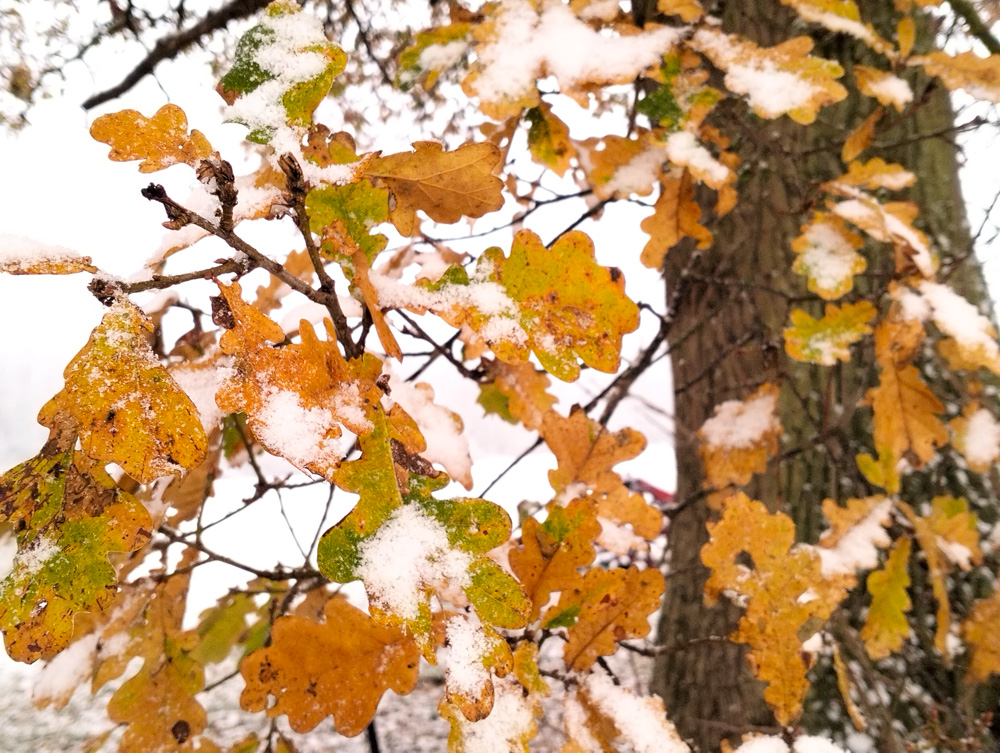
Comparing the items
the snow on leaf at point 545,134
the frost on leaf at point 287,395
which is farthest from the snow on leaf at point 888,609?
the frost on leaf at point 287,395

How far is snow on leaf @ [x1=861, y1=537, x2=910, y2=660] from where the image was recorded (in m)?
0.86

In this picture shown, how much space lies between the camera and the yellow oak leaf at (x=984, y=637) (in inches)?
37.7

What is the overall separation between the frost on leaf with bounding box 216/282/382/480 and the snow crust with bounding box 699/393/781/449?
0.74 metres

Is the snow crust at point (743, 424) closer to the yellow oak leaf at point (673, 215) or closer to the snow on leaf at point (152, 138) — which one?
the yellow oak leaf at point (673, 215)

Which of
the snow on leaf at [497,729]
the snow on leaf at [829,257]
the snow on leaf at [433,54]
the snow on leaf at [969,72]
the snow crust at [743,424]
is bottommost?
the snow on leaf at [497,729]

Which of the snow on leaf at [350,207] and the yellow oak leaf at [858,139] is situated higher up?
the yellow oak leaf at [858,139]

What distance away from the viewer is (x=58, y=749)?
1674mm

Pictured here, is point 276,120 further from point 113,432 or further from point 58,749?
point 58,749

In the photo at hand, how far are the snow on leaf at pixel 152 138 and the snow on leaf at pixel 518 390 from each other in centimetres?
57

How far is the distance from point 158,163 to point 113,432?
0.48 feet

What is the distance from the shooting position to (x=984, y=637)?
97 cm

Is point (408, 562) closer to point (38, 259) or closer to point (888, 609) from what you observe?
point (38, 259)

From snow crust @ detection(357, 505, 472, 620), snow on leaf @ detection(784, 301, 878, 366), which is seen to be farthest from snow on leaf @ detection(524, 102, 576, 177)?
snow crust @ detection(357, 505, 472, 620)

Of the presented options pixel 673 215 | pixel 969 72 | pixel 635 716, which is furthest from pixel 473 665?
pixel 969 72
